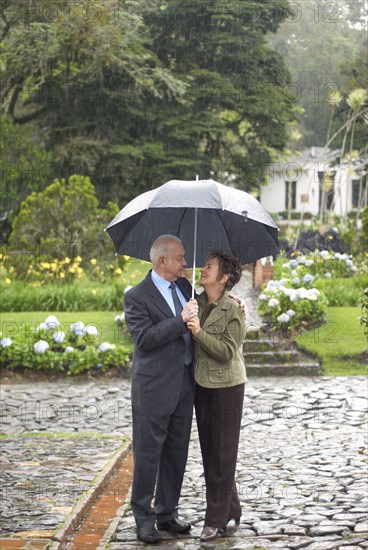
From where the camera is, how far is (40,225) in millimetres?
19797

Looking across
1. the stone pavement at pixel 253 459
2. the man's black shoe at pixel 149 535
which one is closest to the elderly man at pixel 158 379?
the man's black shoe at pixel 149 535

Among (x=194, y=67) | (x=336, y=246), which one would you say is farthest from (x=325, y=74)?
(x=336, y=246)

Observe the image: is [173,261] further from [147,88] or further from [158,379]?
[147,88]

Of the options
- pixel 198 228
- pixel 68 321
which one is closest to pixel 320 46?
pixel 68 321

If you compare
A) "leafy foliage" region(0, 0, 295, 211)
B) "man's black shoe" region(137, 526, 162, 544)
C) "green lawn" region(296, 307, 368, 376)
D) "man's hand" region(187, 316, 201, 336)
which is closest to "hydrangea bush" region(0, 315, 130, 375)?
"green lawn" region(296, 307, 368, 376)

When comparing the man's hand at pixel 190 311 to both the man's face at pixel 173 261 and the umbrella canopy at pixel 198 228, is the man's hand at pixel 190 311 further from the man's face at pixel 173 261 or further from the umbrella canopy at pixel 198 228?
the umbrella canopy at pixel 198 228

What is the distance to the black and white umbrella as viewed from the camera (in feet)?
18.8

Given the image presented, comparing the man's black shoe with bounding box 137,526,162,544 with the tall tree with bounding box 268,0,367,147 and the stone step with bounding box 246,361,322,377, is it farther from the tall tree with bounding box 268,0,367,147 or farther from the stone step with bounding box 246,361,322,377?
the tall tree with bounding box 268,0,367,147

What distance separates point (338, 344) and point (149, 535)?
8573mm

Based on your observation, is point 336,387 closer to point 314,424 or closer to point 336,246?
point 314,424

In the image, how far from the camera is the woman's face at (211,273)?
5.61 meters

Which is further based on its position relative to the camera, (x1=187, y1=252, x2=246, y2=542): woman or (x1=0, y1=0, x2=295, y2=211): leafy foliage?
(x1=0, y1=0, x2=295, y2=211): leafy foliage

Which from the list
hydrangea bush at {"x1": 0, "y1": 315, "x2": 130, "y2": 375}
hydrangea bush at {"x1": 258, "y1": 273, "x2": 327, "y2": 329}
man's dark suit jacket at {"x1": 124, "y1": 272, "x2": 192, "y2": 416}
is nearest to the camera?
man's dark suit jacket at {"x1": 124, "y1": 272, "x2": 192, "y2": 416}

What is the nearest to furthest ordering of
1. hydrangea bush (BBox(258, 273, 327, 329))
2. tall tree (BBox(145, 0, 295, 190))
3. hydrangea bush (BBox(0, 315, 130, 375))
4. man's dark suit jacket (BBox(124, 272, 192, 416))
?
man's dark suit jacket (BBox(124, 272, 192, 416)), hydrangea bush (BBox(0, 315, 130, 375)), hydrangea bush (BBox(258, 273, 327, 329)), tall tree (BBox(145, 0, 295, 190))
